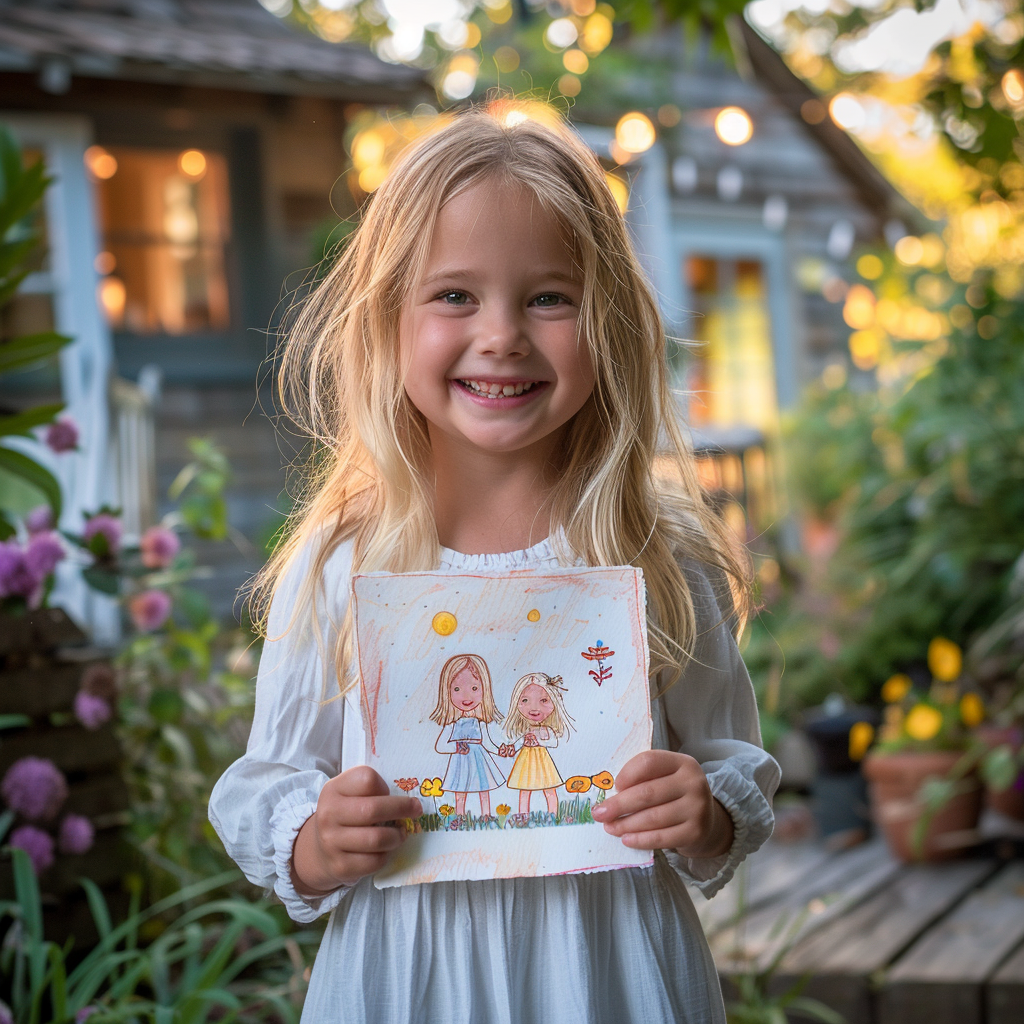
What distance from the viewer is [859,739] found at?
3.65 m

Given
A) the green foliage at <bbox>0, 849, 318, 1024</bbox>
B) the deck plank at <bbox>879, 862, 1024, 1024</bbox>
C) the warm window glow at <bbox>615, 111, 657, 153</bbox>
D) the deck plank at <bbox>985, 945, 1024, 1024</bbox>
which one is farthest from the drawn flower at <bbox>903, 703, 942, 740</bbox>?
the warm window glow at <bbox>615, 111, 657, 153</bbox>

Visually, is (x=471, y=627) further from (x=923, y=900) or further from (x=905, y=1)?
(x=905, y=1)

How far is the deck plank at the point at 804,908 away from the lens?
7.90 feet

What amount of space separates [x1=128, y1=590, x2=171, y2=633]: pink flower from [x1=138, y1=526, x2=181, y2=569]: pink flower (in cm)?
13

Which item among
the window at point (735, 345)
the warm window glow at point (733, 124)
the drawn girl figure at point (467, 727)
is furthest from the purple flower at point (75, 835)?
the window at point (735, 345)

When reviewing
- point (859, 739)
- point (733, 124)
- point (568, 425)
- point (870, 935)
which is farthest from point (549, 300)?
point (733, 124)

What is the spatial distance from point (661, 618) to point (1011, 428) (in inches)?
145

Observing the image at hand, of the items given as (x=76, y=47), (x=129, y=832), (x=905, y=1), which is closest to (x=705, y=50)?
(x=76, y=47)

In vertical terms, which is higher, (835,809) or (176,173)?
(176,173)

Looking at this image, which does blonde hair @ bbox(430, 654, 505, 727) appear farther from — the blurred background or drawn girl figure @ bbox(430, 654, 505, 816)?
the blurred background

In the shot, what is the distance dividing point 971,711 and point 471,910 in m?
2.77

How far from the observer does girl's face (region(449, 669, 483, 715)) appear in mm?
1044

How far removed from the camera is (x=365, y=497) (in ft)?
4.08

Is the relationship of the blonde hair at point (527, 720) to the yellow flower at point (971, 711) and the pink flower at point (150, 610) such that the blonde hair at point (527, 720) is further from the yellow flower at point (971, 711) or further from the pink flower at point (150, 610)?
the yellow flower at point (971, 711)
